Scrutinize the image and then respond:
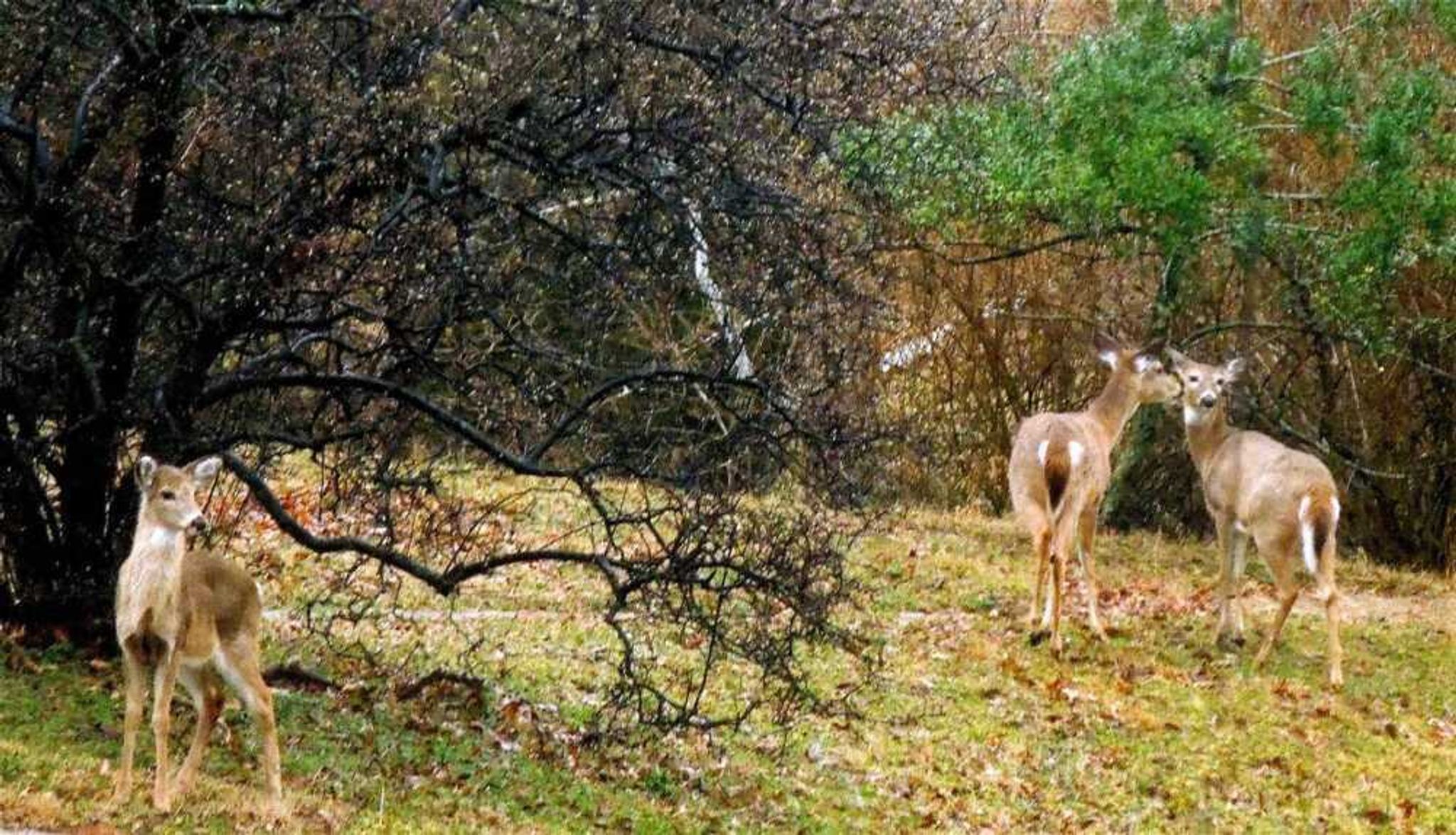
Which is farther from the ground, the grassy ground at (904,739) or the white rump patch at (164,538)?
the white rump patch at (164,538)

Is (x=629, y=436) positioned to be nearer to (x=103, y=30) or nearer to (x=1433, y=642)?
(x=103, y=30)

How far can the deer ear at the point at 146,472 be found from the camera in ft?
31.0

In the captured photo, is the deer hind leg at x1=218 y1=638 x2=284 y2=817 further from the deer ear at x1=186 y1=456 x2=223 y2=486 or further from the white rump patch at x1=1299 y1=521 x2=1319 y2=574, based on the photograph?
the white rump patch at x1=1299 y1=521 x2=1319 y2=574

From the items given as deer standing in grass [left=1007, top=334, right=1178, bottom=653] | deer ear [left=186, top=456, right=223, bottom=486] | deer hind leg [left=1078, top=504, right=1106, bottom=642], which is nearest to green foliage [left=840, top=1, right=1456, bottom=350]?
deer standing in grass [left=1007, top=334, right=1178, bottom=653]

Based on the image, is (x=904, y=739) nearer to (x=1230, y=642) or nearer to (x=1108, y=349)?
(x=1230, y=642)

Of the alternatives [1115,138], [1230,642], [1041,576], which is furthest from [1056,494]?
[1115,138]

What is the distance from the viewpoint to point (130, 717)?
9.40m

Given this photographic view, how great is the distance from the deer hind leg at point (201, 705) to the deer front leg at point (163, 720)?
0.24m

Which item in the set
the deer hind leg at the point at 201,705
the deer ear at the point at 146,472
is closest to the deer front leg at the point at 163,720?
the deer hind leg at the point at 201,705

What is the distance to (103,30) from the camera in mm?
10906

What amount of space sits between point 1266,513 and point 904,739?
3989 millimetres

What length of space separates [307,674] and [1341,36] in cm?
1076

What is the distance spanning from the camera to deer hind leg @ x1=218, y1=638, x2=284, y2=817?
9.82 metres

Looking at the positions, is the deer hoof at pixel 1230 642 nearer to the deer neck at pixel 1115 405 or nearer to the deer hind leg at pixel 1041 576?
the deer hind leg at pixel 1041 576
